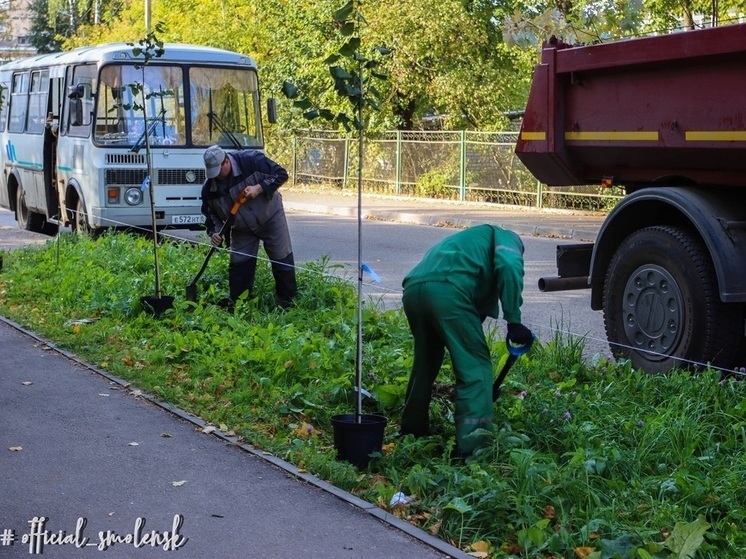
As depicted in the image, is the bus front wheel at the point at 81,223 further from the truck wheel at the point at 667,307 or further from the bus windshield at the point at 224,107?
the truck wheel at the point at 667,307

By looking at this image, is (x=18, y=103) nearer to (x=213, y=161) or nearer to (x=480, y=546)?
(x=213, y=161)

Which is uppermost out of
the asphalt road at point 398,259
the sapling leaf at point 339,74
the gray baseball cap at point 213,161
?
the sapling leaf at point 339,74

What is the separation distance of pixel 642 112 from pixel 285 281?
11.9 feet

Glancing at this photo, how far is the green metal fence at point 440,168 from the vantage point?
75.0ft

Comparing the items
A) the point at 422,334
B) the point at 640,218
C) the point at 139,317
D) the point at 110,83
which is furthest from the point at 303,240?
the point at 422,334

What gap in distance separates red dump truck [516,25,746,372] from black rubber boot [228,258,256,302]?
261 cm

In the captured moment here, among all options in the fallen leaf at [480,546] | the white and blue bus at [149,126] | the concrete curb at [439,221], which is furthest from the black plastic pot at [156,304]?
the concrete curb at [439,221]

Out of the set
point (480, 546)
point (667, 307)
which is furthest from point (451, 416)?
point (667, 307)

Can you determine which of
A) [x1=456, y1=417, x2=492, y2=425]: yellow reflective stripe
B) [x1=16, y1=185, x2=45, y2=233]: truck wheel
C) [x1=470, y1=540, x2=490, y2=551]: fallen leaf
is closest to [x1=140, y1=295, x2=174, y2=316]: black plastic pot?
[x1=456, y1=417, x2=492, y2=425]: yellow reflective stripe

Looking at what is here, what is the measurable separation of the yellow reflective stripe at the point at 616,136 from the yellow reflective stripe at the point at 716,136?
Result: 348 mm

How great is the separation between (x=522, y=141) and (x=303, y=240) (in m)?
9.35

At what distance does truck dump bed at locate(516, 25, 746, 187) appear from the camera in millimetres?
6844

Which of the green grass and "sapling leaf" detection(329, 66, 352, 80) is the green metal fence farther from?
"sapling leaf" detection(329, 66, 352, 80)

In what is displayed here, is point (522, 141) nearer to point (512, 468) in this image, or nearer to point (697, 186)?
point (697, 186)
